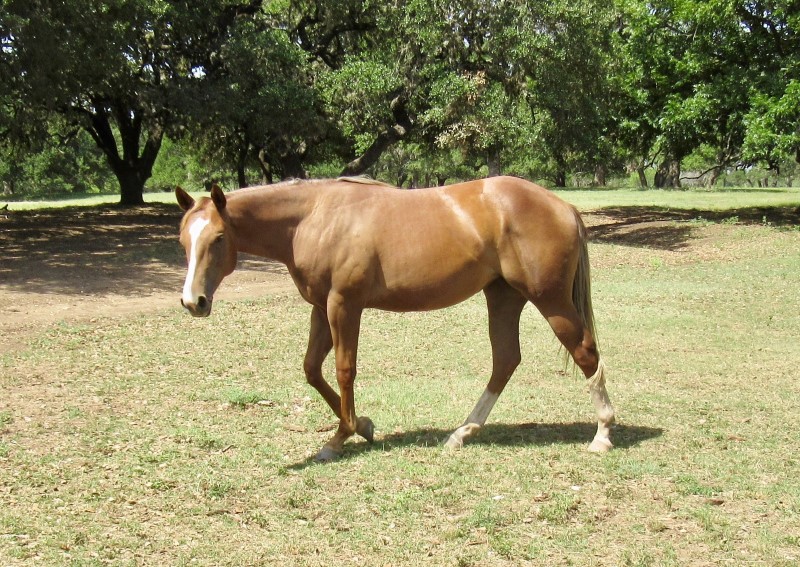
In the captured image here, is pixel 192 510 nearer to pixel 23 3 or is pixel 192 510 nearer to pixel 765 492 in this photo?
pixel 765 492

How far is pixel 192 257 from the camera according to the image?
220 inches

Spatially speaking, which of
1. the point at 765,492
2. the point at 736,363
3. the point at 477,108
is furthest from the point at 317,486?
the point at 477,108

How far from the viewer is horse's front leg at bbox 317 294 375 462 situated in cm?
604

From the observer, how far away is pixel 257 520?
16.4ft

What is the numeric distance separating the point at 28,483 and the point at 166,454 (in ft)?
3.17

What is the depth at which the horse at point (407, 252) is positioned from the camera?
607 centimetres

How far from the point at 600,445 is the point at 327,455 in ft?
6.56

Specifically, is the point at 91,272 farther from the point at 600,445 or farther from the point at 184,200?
the point at 600,445

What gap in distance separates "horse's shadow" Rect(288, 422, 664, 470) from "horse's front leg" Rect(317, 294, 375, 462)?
0.14 metres

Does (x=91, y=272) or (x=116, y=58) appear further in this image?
(x=116, y=58)

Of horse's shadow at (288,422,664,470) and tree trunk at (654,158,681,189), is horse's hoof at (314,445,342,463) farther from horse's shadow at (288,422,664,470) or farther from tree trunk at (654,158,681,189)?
tree trunk at (654,158,681,189)

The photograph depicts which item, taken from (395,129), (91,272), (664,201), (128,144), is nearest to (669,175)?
(664,201)

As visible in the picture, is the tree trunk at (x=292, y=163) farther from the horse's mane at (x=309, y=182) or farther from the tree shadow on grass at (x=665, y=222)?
the horse's mane at (x=309, y=182)

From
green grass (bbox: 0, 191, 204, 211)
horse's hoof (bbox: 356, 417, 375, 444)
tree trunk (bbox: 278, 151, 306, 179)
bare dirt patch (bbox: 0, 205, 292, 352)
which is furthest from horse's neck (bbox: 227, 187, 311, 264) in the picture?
green grass (bbox: 0, 191, 204, 211)
